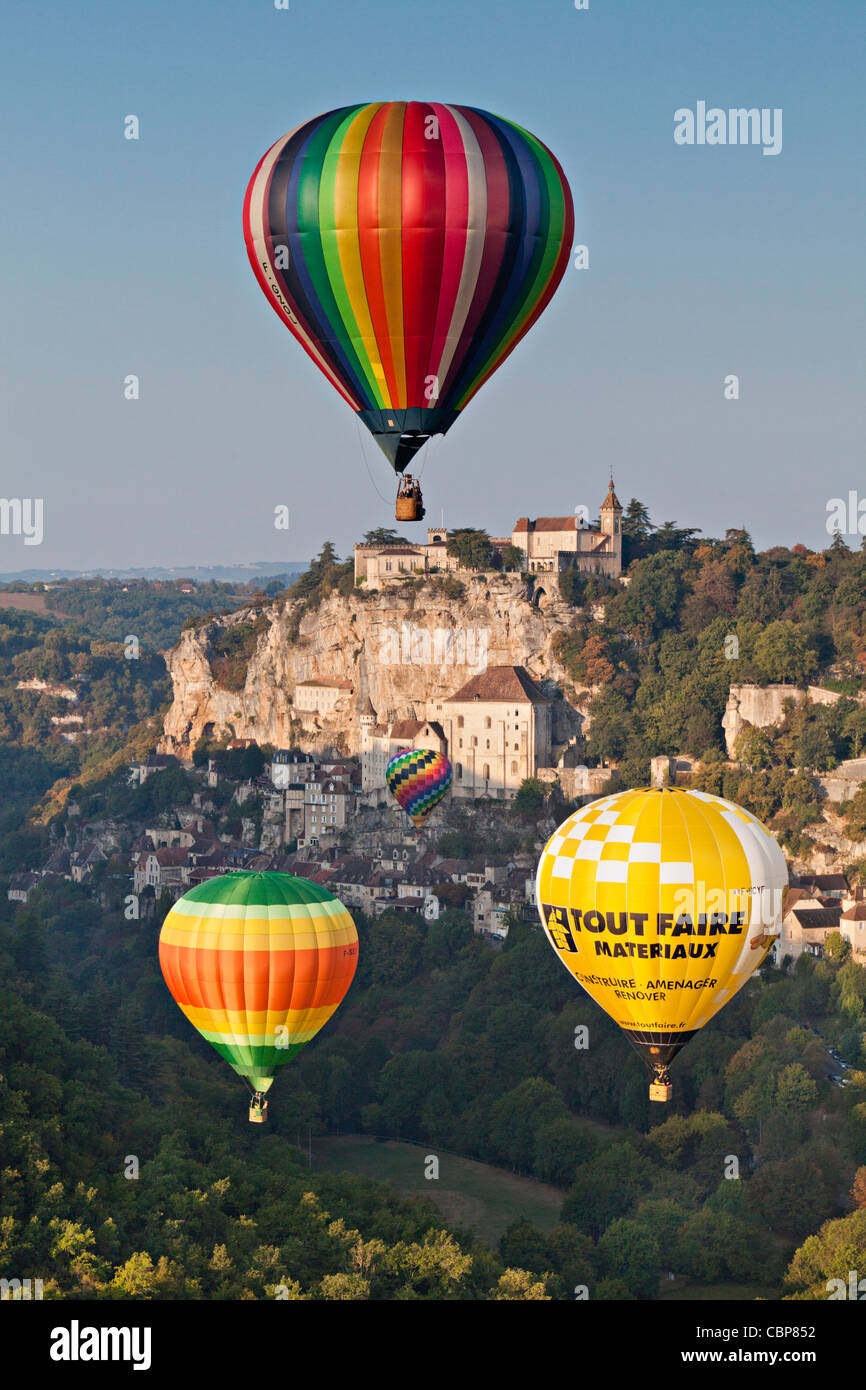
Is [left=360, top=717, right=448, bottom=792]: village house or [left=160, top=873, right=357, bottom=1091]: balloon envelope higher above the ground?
[left=360, top=717, right=448, bottom=792]: village house

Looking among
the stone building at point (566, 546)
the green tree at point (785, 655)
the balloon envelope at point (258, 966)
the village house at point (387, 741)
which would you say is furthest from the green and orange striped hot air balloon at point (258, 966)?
the stone building at point (566, 546)

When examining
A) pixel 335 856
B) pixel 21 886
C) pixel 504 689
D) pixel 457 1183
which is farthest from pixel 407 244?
pixel 21 886

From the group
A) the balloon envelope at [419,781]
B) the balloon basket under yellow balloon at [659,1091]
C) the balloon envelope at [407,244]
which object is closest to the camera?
the balloon envelope at [407,244]

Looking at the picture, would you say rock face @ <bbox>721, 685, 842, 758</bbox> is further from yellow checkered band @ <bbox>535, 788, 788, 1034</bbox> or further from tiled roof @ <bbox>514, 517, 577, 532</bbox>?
yellow checkered band @ <bbox>535, 788, 788, 1034</bbox>

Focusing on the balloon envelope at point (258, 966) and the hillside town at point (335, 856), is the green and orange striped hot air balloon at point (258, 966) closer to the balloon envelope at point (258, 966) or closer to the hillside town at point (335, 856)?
the balloon envelope at point (258, 966)

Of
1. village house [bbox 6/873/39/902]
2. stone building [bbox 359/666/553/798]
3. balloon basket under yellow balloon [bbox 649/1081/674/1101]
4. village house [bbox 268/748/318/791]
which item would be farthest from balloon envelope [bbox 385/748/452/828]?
balloon basket under yellow balloon [bbox 649/1081/674/1101]

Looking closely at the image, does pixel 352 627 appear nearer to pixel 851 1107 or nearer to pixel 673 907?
pixel 851 1107

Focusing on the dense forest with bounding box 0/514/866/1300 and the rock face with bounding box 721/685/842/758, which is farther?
the rock face with bounding box 721/685/842/758
